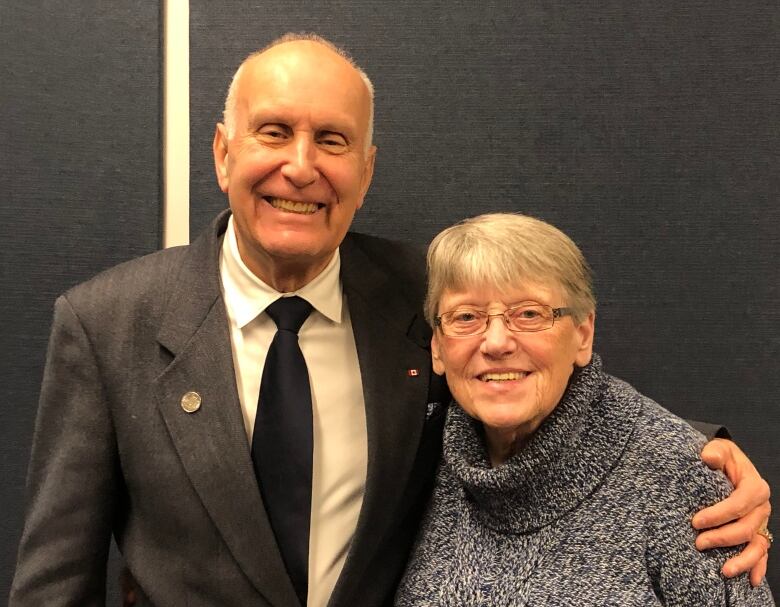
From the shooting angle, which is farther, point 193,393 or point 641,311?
point 641,311

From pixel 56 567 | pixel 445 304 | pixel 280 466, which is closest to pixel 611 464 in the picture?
pixel 445 304

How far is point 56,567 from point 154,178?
0.89 m

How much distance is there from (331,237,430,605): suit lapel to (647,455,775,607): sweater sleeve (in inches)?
18.2

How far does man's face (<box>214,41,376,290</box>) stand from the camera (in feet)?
4.52

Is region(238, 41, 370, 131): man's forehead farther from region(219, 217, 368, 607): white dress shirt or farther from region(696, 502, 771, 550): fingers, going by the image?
region(696, 502, 771, 550): fingers

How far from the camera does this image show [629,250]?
181 cm

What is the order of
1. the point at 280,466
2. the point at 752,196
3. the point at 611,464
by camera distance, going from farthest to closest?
the point at 752,196, the point at 280,466, the point at 611,464

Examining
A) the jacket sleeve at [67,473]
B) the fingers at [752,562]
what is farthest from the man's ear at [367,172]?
the fingers at [752,562]

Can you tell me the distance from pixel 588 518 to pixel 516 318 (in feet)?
1.14

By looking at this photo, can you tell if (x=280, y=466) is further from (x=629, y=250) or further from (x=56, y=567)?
(x=629, y=250)

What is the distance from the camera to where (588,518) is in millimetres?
1246

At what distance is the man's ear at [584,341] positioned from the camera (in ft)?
A: 4.37

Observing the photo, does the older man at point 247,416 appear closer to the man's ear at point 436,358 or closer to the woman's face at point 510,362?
the man's ear at point 436,358

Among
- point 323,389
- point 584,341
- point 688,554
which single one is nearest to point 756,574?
point 688,554
